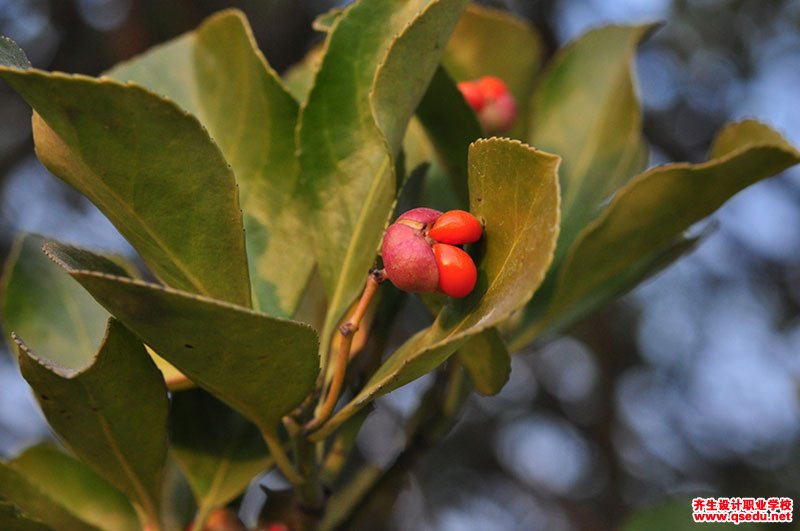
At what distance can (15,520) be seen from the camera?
30.5 inches

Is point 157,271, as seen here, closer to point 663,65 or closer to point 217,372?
point 217,372

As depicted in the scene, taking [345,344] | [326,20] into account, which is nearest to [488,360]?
[345,344]

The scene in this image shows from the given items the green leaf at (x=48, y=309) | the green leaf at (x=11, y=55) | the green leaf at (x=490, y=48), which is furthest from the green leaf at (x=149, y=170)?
the green leaf at (x=490, y=48)

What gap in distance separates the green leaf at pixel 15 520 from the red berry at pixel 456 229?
1.41 ft

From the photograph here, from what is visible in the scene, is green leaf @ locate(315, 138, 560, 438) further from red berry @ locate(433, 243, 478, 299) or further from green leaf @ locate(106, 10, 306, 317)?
green leaf @ locate(106, 10, 306, 317)

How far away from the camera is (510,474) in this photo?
317 cm

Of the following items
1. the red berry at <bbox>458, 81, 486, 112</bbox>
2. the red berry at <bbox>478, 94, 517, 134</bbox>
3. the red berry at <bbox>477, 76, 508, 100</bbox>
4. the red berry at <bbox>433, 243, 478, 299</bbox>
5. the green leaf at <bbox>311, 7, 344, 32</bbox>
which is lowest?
the red berry at <bbox>478, 94, 517, 134</bbox>

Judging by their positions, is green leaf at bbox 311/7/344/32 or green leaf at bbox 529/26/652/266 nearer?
green leaf at bbox 311/7/344/32

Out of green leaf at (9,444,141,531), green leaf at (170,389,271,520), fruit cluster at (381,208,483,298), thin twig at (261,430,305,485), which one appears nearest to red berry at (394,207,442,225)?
fruit cluster at (381,208,483,298)

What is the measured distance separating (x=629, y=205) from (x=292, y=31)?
184 centimetres

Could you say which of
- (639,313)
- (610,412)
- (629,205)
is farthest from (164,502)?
(639,313)

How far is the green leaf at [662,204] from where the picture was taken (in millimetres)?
816

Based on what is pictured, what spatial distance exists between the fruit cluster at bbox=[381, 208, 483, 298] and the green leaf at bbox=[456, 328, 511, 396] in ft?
0.29

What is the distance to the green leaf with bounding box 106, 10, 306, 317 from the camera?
87 cm
